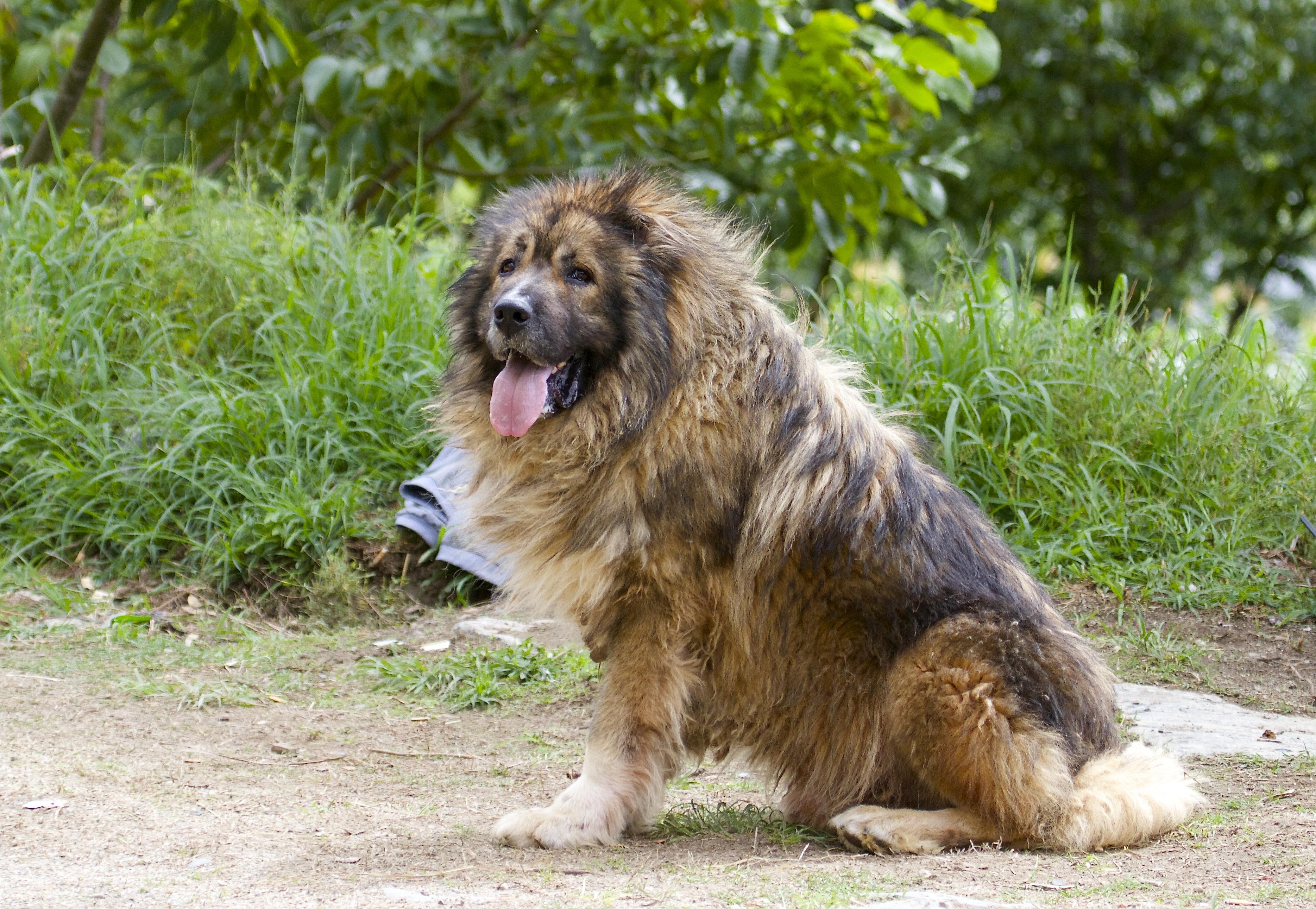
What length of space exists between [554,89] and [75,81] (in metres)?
3.07

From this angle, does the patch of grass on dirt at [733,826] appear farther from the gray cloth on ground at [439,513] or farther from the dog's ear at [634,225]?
the gray cloth on ground at [439,513]

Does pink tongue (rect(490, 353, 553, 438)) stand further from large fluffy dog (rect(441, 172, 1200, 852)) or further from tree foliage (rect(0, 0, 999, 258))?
tree foliage (rect(0, 0, 999, 258))

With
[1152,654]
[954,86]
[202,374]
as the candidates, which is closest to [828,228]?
[954,86]

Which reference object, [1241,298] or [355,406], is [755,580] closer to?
[355,406]

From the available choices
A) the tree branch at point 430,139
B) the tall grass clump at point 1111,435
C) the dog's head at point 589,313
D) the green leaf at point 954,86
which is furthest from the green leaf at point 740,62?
the dog's head at point 589,313

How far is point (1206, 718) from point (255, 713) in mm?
3558

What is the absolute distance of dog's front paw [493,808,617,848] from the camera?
10.7 ft

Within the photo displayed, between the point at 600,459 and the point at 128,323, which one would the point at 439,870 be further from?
the point at 128,323

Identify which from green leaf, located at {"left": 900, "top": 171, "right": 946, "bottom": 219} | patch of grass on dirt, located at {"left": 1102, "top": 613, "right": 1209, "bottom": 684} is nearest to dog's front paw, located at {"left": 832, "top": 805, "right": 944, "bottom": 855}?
patch of grass on dirt, located at {"left": 1102, "top": 613, "right": 1209, "bottom": 684}

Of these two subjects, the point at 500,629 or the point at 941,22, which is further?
the point at 941,22

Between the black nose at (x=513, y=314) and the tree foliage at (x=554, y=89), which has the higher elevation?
the tree foliage at (x=554, y=89)

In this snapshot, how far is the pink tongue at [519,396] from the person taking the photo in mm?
3666

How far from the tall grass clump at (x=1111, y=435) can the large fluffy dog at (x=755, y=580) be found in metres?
2.37

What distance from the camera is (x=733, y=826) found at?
368cm
